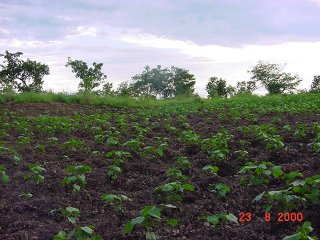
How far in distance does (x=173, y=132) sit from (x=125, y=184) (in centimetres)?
404

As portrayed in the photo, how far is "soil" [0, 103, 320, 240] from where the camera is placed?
3217mm

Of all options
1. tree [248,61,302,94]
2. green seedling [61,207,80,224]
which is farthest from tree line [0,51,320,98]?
green seedling [61,207,80,224]

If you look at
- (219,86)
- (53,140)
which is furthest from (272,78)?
(53,140)

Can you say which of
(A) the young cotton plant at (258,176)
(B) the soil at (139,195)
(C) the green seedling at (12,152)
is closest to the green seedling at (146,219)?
(B) the soil at (139,195)

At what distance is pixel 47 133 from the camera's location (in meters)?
8.38

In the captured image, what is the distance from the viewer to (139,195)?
4199 millimetres

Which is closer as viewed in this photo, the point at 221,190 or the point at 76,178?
the point at 221,190

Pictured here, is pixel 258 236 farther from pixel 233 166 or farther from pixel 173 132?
pixel 173 132
